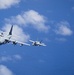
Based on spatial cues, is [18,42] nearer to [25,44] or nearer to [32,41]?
[25,44]

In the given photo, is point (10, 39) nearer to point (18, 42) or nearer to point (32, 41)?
point (18, 42)

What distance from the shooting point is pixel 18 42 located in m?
168

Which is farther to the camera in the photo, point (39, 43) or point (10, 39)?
point (39, 43)

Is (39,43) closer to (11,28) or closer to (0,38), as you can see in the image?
(11,28)

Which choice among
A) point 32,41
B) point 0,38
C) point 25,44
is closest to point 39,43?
point 32,41

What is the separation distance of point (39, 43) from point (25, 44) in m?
23.3

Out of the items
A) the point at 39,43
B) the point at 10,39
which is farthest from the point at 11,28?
the point at 39,43

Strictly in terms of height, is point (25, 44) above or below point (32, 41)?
below

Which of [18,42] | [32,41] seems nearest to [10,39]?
[18,42]

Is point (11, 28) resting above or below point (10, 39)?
above

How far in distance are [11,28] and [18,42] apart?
1594cm

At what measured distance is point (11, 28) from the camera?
179 metres

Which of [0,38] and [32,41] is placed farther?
[32,41]

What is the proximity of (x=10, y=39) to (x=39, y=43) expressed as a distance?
95.3 ft
